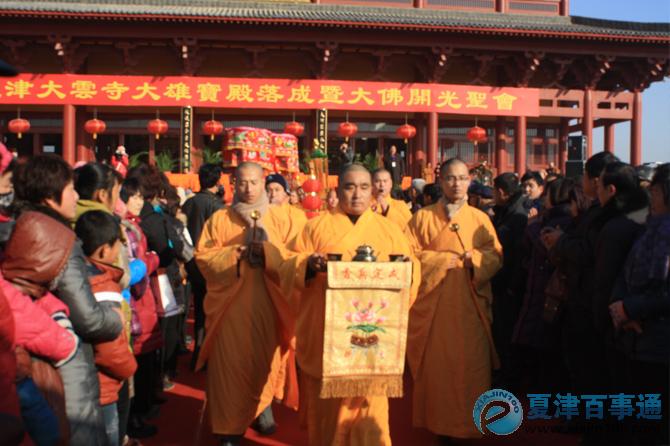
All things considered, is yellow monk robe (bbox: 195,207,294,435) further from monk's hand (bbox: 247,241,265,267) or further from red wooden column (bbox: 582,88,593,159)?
red wooden column (bbox: 582,88,593,159)

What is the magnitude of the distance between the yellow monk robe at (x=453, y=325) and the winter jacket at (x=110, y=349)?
1826mm

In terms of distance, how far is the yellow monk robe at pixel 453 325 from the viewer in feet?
12.7

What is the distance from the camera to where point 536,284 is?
4.26 m

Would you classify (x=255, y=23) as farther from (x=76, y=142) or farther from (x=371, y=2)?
(x=76, y=142)

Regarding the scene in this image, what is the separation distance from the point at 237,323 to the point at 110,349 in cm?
126

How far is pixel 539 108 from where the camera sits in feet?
51.1

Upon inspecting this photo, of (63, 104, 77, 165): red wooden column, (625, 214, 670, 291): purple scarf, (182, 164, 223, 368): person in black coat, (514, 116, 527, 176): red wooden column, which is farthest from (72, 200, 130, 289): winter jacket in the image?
(514, 116, 527, 176): red wooden column

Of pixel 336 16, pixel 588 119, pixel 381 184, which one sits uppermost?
pixel 336 16

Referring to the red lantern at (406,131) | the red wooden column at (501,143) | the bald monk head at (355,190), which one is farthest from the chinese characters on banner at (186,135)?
the bald monk head at (355,190)

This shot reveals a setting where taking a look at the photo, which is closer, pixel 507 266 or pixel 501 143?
→ pixel 507 266

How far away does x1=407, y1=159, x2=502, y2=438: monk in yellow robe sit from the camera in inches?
152

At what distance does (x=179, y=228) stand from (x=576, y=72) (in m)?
14.3

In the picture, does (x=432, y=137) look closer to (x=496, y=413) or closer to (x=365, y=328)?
(x=496, y=413)

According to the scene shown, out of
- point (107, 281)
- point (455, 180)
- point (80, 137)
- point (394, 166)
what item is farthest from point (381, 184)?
point (80, 137)
